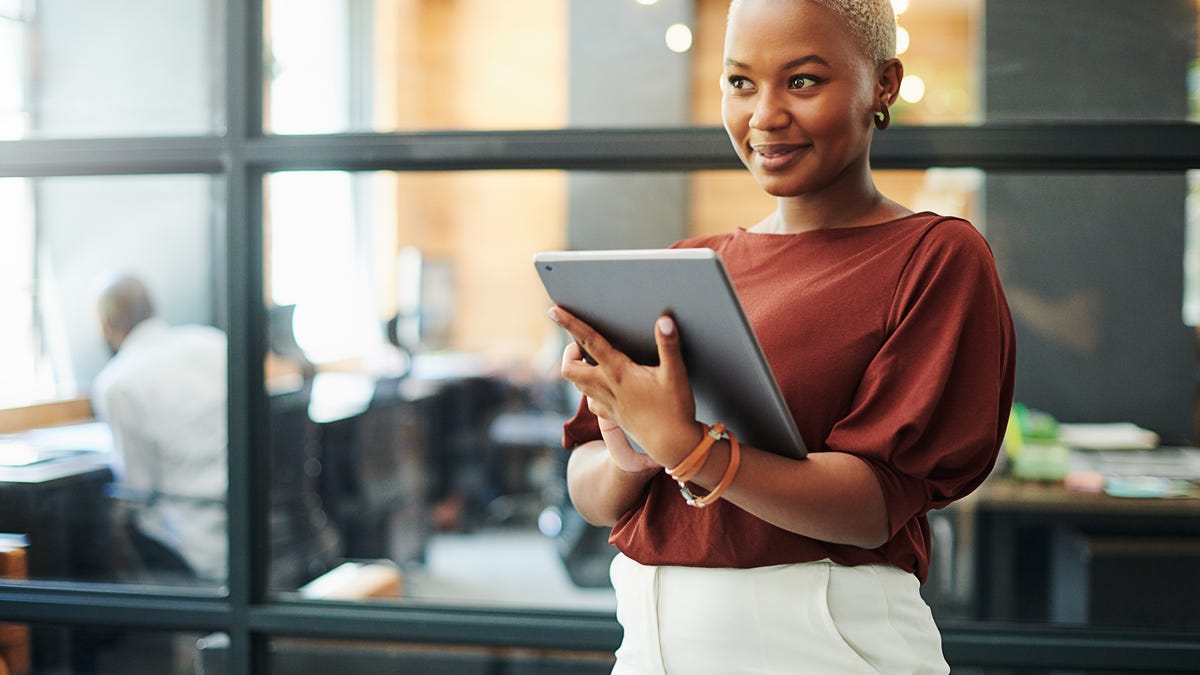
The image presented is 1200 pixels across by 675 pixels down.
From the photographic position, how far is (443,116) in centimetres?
751

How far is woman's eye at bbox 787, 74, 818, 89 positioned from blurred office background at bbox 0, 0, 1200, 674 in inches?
9.3

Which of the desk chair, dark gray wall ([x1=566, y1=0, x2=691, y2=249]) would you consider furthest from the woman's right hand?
the desk chair

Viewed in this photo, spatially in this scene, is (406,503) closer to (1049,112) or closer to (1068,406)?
(1068,406)

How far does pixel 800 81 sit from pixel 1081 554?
7.27ft

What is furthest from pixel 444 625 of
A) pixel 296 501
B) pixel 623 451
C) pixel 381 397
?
pixel 381 397

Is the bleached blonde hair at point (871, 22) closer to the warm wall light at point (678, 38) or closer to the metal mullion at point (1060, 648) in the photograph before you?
the metal mullion at point (1060, 648)

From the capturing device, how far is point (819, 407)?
91cm

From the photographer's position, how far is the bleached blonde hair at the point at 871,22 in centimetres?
89

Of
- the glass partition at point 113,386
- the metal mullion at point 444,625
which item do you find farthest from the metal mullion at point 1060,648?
the glass partition at point 113,386

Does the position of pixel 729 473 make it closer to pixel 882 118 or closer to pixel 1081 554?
pixel 882 118

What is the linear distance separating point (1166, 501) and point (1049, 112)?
140 cm

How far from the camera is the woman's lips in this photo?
Answer: 0.92m

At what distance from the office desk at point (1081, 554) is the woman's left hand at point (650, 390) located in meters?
1.94

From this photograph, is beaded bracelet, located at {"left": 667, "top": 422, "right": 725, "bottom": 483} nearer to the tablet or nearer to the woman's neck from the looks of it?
the tablet
